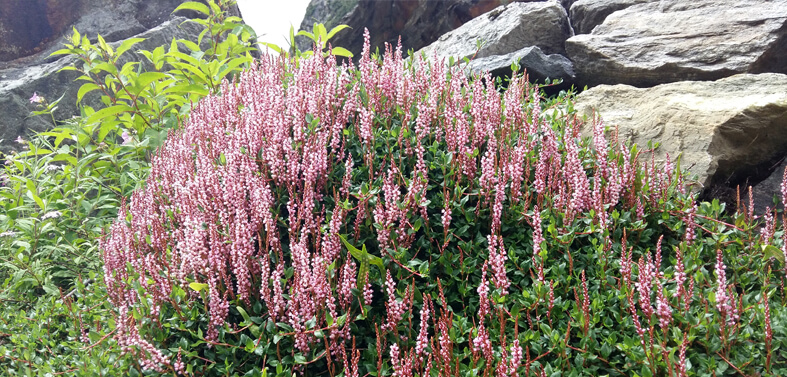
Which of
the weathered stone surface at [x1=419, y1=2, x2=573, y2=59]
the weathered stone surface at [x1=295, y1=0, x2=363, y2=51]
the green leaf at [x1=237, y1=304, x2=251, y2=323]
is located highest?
the weathered stone surface at [x1=295, y1=0, x2=363, y2=51]

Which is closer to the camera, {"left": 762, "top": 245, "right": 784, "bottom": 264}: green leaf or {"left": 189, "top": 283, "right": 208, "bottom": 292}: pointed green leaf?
{"left": 189, "top": 283, "right": 208, "bottom": 292}: pointed green leaf

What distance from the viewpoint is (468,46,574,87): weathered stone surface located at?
555 centimetres

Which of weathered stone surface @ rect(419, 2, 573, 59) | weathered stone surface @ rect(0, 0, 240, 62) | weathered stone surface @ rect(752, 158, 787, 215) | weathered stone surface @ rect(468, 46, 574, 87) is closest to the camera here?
weathered stone surface @ rect(752, 158, 787, 215)

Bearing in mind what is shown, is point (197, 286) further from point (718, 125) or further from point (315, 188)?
point (718, 125)

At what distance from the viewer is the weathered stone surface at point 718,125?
3760mm

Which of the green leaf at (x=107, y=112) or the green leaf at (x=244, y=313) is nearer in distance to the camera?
the green leaf at (x=244, y=313)

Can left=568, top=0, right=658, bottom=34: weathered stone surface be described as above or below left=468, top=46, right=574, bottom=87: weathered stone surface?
above

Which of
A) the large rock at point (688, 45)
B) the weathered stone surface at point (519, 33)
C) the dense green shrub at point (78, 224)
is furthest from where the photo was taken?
the weathered stone surface at point (519, 33)

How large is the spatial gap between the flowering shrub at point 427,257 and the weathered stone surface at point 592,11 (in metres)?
4.51

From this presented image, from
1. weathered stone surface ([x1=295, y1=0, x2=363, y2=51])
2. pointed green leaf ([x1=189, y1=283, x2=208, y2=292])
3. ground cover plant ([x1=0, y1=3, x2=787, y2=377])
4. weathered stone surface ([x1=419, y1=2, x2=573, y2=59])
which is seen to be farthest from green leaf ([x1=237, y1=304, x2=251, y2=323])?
weathered stone surface ([x1=295, y1=0, x2=363, y2=51])

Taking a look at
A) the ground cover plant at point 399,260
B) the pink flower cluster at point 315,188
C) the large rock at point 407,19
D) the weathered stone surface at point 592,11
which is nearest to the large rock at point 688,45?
the weathered stone surface at point 592,11

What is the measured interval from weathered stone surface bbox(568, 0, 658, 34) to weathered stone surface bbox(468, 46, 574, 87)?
6.32 ft

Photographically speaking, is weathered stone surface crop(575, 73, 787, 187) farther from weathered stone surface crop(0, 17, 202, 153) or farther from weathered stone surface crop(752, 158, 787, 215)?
weathered stone surface crop(0, 17, 202, 153)

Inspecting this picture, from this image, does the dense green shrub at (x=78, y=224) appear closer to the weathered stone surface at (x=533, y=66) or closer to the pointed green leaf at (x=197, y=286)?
the pointed green leaf at (x=197, y=286)
